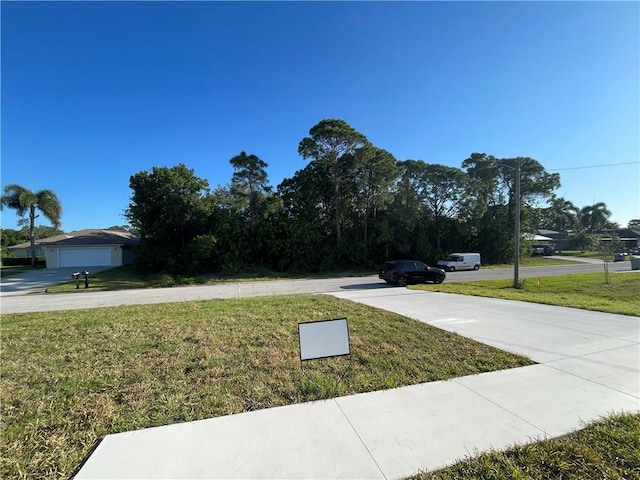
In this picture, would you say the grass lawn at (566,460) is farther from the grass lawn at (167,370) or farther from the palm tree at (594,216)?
the palm tree at (594,216)

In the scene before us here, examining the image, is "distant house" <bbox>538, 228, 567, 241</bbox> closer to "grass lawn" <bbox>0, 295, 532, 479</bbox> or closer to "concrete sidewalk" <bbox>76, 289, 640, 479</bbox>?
"concrete sidewalk" <bbox>76, 289, 640, 479</bbox>

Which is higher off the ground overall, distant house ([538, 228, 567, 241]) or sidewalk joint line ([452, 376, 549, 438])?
distant house ([538, 228, 567, 241])

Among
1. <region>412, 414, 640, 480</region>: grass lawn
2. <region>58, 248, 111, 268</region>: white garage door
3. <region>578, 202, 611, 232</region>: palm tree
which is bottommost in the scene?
<region>412, 414, 640, 480</region>: grass lawn

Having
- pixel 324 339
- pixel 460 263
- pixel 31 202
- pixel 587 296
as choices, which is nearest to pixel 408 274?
pixel 587 296

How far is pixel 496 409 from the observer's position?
2.91 metres

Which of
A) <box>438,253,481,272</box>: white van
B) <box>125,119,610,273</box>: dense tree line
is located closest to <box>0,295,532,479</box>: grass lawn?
<box>125,119,610,273</box>: dense tree line

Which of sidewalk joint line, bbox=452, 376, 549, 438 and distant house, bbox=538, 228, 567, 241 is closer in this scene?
sidewalk joint line, bbox=452, 376, 549, 438

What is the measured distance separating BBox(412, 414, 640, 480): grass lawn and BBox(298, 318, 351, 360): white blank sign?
5.24ft

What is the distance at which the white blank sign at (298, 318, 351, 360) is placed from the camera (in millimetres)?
3450

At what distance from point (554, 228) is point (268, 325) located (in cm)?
7974

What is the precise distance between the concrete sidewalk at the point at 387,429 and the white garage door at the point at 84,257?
30.6 metres

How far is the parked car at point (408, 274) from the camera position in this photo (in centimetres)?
1520

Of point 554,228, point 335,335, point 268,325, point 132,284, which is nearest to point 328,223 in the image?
point 132,284

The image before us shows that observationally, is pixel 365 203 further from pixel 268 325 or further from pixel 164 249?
pixel 268 325
